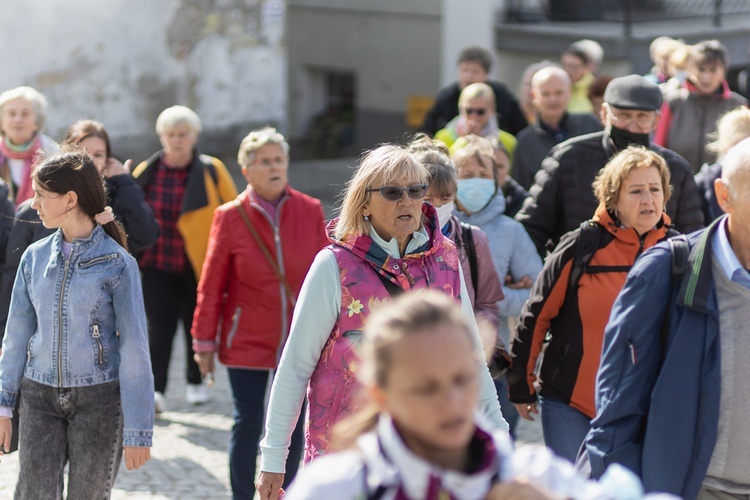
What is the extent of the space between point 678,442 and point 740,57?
13.3m

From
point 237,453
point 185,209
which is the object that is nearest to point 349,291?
point 237,453

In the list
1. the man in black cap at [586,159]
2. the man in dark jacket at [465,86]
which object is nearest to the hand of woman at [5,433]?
the man in black cap at [586,159]

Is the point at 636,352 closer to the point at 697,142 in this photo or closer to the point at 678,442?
the point at 678,442

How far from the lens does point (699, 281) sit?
11.2ft

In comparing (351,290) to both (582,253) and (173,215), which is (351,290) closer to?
(582,253)

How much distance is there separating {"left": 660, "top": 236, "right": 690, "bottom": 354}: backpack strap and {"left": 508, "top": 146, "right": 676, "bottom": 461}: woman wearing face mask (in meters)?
1.26

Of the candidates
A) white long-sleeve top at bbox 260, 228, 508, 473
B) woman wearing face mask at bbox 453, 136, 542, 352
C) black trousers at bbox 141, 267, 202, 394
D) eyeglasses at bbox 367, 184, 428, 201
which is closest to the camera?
white long-sleeve top at bbox 260, 228, 508, 473

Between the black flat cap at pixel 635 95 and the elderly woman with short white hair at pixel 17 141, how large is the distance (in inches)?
128

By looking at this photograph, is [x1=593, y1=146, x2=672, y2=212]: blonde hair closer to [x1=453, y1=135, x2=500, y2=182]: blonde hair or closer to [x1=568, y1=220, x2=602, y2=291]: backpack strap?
[x1=568, y1=220, x2=602, y2=291]: backpack strap

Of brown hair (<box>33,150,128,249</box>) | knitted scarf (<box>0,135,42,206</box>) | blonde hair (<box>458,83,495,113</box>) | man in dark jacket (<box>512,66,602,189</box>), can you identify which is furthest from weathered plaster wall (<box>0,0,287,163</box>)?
brown hair (<box>33,150,128,249</box>)

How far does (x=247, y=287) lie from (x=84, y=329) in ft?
5.29

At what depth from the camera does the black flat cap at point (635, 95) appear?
6.04 m

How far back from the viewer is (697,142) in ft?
28.9

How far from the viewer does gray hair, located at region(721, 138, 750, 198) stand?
3.43 meters
